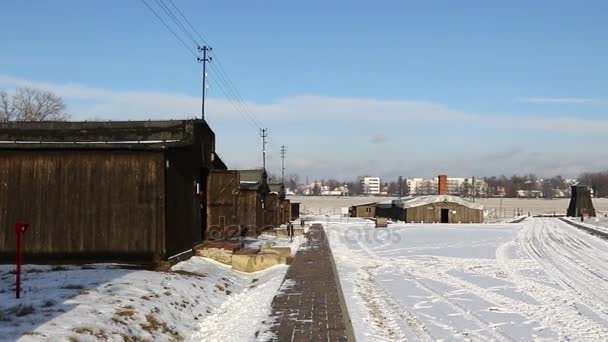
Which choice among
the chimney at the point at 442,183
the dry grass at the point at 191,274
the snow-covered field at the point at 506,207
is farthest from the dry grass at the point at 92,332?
the snow-covered field at the point at 506,207

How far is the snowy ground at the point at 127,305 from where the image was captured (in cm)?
838

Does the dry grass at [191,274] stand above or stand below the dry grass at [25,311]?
below

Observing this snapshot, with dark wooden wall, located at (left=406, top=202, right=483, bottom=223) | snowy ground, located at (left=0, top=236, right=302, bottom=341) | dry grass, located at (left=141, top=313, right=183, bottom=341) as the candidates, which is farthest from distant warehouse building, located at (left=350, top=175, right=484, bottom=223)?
dry grass, located at (left=141, top=313, right=183, bottom=341)

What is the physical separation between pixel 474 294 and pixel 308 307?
5337 mm

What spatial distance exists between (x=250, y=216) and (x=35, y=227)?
714 inches

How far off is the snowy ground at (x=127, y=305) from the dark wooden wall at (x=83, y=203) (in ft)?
2.60

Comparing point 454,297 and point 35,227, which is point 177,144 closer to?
point 35,227

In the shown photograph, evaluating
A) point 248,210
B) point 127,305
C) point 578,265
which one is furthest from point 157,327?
point 248,210

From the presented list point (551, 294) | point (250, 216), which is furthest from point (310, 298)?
point (250, 216)

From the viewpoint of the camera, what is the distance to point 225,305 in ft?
43.1

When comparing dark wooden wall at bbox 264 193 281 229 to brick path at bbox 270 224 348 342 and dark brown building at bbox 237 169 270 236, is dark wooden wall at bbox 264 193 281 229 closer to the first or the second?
dark brown building at bbox 237 169 270 236

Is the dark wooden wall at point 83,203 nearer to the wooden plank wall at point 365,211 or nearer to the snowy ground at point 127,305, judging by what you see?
the snowy ground at point 127,305

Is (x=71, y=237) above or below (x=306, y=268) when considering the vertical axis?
above

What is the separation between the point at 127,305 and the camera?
396 inches
